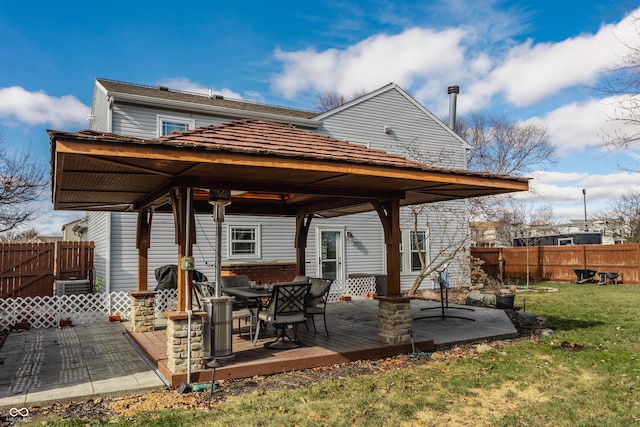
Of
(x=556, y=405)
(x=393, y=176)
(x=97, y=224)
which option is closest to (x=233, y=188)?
→ (x=393, y=176)

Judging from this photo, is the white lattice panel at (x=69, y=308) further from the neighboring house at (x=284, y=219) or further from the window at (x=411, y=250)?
the window at (x=411, y=250)

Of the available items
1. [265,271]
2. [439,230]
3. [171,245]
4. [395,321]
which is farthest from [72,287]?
[439,230]

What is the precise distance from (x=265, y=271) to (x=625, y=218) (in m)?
28.6

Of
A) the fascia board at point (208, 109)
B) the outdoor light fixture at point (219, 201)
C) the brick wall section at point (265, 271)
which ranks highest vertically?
the fascia board at point (208, 109)

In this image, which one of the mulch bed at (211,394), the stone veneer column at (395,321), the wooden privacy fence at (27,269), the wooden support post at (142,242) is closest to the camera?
the mulch bed at (211,394)

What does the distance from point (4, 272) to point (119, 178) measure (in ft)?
20.9

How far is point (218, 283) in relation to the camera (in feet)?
20.2

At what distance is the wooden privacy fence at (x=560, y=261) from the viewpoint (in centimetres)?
1869

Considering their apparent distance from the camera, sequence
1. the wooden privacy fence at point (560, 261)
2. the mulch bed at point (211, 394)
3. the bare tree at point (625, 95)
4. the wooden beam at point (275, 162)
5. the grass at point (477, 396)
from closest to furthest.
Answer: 1. the grass at point (477, 396)
2. the wooden beam at point (275, 162)
3. the mulch bed at point (211, 394)
4. the bare tree at point (625, 95)
5. the wooden privacy fence at point (560, 261)

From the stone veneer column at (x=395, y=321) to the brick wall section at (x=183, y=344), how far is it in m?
2.92

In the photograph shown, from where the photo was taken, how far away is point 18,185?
14266 mm

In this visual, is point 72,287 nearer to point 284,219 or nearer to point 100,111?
point 100,111

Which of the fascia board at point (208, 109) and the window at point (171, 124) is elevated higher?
the fascia board at point (208, 109)

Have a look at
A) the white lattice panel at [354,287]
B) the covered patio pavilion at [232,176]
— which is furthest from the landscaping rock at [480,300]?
the covered patio pavilion at [232,176]
